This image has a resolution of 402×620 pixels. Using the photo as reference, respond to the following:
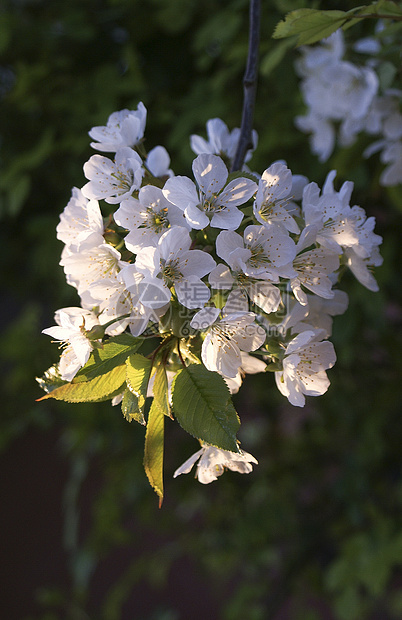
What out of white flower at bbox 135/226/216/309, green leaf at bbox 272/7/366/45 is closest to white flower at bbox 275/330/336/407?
white flower at bbox 135/226/216/309

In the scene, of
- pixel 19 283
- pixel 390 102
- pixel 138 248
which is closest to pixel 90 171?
pixel 138 248

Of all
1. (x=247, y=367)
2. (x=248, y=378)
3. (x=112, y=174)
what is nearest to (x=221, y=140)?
(x=112, y=174)

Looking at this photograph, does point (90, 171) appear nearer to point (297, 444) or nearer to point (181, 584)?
point (297, 444)

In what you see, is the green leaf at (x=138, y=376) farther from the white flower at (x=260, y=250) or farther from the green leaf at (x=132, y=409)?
the white flower at (x=260, y=250)

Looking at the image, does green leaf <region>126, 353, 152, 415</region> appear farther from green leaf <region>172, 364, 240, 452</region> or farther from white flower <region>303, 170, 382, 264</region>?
white flower <region>303, 170, 382, 264</region>

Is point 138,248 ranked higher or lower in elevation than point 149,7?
lower

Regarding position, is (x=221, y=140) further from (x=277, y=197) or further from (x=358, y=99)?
(x=358, y=99)
